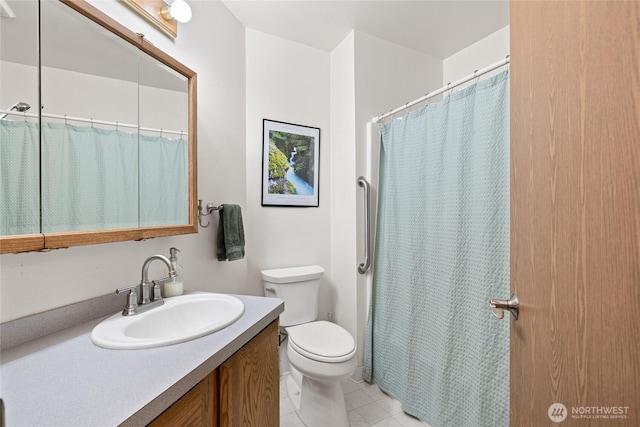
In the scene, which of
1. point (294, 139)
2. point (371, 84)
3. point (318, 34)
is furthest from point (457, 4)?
point (294, 139)

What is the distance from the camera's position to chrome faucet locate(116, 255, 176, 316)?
3.27 feet

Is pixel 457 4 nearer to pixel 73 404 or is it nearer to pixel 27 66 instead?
pixel 27 66

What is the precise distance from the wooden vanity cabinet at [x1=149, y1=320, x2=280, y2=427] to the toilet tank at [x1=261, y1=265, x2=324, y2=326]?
74cm

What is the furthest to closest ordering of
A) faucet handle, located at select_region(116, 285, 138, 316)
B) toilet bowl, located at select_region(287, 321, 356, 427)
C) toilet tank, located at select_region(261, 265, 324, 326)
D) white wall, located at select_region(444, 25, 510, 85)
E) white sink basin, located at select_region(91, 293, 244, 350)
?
1. white wall, located at select_region(444, 25, 510, 85)
2. toilet tank, located at select_region(261, 265, 324, 326)
3. toilet bowl, located at select_region(287, 321, 356, 427)
4. faucet handle, located at select_region(116, 285, 138, 316)
5. white sink basin, located at select_region(91, 293, 244, 350)

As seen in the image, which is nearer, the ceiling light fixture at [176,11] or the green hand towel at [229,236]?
the ceiling light fixture at [176,11]

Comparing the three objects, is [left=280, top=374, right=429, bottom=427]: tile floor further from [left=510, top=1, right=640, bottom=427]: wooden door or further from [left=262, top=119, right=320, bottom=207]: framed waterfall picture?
[left=262, top=119, right=320, bottom=207]: framed waterfall picture

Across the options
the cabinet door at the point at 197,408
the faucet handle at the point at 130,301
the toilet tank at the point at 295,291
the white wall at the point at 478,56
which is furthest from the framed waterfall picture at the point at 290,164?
the cabinet door at the point at 197,408

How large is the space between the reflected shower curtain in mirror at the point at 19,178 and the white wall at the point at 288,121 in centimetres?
120

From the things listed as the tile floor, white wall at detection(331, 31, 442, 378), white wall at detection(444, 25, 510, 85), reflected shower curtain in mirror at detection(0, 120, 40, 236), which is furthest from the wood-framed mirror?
white wall at detection(444, 25, 510, 85)

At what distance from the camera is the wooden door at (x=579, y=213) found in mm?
369

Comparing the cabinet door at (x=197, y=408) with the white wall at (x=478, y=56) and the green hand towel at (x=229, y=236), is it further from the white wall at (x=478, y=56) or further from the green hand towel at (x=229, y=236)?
the white wall at (x=478, y=56)

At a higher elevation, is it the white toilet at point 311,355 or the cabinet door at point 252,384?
the cabinet door at point 252,384

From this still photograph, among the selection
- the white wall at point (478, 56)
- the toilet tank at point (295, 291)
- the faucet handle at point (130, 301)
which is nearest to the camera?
the faucet handle at point (130, 301)

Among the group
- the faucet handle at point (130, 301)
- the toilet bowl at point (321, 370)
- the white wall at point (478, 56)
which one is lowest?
the toilet bowl at point (321, 370)
